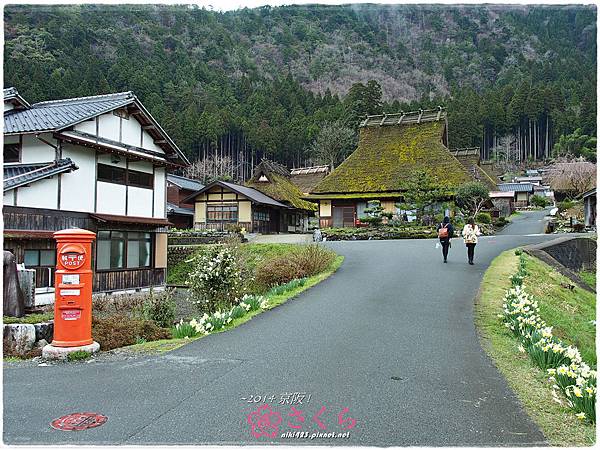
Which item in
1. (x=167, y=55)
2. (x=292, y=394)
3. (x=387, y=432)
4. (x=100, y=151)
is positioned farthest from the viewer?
(x=167, y=55)

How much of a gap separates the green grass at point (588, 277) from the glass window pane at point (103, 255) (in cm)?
1628

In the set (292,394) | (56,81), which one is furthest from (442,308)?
(56,81)

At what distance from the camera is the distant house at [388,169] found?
31.7 m

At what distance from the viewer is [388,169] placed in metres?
33.3

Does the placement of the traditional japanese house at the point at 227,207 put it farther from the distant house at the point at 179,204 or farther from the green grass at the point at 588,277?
the green grass at the point at 588,277

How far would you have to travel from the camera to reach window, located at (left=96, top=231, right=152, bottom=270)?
686 inches

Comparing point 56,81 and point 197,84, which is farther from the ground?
point 197,84

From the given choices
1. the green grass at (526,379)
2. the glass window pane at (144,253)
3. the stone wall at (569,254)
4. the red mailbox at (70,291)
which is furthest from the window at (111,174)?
the stone wall at (569,254)

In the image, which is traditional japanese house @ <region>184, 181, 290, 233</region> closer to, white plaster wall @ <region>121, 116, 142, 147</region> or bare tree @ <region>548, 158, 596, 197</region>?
white plaster wall @ <region>121, 116, 142, 147</region>

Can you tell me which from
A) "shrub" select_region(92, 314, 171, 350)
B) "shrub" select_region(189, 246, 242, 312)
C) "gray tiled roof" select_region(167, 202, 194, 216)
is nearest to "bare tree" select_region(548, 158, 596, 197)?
"gray tiled roof" select_region(167, 202, 194, 216)

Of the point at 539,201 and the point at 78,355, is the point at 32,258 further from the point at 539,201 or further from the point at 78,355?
the point at 539,201

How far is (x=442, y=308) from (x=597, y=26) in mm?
6496

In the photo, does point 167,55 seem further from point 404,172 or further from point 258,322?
point 258,322

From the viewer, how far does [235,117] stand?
5356 centimetres
